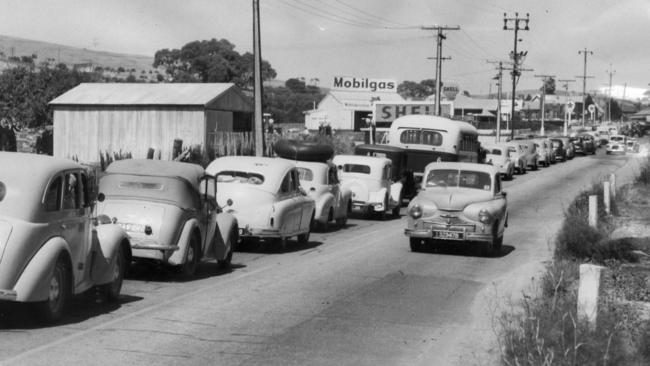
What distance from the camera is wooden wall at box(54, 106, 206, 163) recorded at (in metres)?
42.1

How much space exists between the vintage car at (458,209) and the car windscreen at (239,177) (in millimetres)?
3000

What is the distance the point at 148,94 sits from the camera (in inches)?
1734

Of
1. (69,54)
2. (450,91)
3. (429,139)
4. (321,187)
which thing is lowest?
Result: (321,187)

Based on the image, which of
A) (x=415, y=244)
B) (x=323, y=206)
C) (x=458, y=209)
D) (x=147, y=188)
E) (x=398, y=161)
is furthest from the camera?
(x=398, y=161)

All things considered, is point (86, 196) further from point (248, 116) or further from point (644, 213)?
point (248, 116)

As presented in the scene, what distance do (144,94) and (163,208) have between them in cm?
3051

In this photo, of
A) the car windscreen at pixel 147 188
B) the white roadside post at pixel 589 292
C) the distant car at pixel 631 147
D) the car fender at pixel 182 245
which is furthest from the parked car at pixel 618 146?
the white roadside post at pixel 589 292

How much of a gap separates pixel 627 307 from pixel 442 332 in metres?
2.20

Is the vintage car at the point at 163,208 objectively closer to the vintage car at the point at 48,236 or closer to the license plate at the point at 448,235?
the vintage car at the point at 48,236

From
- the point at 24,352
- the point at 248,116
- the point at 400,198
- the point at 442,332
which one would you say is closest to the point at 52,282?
the point at 24,352

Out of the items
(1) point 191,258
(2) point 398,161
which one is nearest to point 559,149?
(2) point 398,161

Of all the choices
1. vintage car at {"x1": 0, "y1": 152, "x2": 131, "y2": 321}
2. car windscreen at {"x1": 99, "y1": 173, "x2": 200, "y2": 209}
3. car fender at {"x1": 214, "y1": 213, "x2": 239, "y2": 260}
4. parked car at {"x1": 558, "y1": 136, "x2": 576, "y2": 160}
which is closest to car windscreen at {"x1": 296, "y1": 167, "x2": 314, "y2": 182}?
car fender at {"x1": 214, "y1": 213, "x2": 239, "y2": 260}

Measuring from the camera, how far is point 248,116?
47188 mm

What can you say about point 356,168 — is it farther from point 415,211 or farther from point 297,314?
point 297,314
